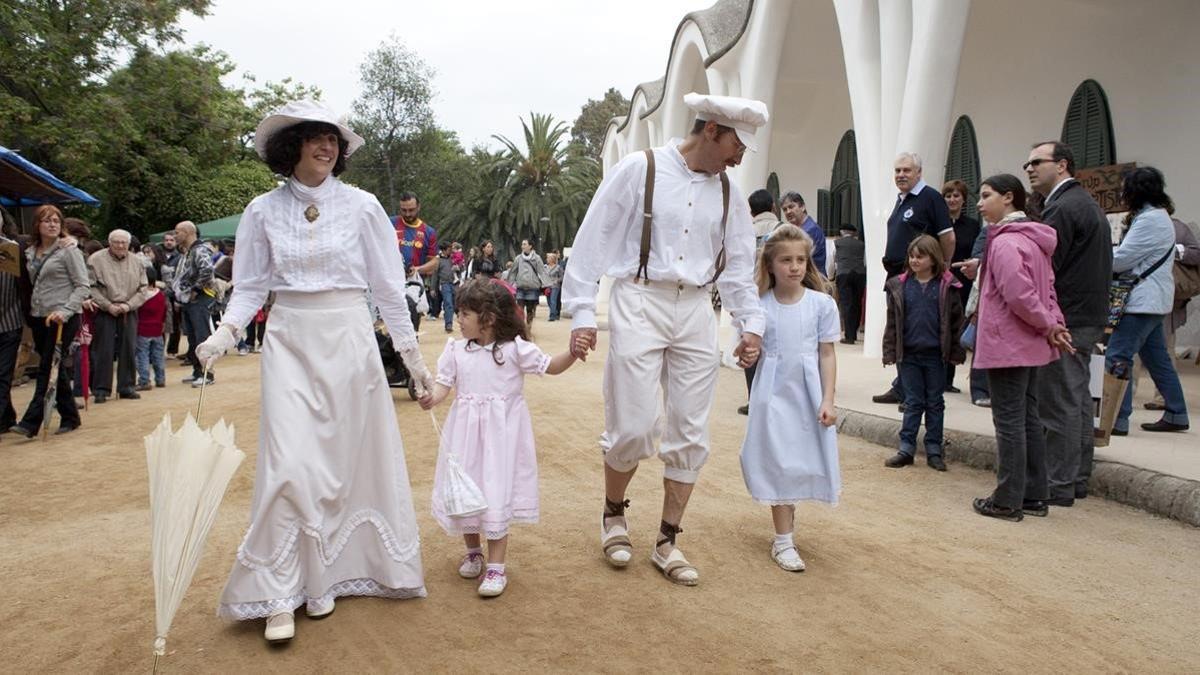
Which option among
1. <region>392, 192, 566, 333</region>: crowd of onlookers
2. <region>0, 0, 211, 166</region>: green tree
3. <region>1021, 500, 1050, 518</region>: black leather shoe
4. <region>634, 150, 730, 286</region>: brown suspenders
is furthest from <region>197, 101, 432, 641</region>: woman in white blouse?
<region>0, 0, 211, 166</region>: green tree

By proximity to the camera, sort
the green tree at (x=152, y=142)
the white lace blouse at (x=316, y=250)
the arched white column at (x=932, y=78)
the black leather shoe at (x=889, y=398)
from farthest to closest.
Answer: the green tree at (x=152, y=142) < the arched white column at (x=932, y=78) < the black leather shoe at (x=889, y=398) < the white lace blouse at (x=316, y=250)

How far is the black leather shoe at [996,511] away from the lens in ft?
17.4

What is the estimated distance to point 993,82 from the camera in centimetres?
1488

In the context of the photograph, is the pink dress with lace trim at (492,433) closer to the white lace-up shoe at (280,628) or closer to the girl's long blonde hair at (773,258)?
the white lace-up shoe at (280,628)

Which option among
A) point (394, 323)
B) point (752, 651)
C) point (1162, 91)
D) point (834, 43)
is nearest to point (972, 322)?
point (752, 651)

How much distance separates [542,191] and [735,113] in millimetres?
46421

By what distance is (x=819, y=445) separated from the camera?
462 cm

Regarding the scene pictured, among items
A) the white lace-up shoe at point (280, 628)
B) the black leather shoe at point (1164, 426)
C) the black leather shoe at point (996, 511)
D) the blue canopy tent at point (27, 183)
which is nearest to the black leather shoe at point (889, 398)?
the black leather shoe at point (1164, 426)

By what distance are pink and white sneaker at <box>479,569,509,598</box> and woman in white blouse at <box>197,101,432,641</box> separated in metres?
0.26

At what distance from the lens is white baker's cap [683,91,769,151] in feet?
13.3

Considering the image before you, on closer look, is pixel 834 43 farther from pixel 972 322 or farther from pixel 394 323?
pixel 394 323

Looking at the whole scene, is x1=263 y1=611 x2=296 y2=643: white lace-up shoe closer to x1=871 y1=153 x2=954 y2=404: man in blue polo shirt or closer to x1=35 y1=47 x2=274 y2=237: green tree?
x1=871 y1=153 x2=954 y2=404: man in blue polo shirt

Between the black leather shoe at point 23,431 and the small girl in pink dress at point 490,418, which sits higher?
the small girl in pink dress at point 490,418

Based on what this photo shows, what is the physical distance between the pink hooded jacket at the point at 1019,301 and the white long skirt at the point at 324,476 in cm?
340
